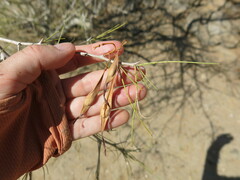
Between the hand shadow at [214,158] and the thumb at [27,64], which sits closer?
the thumb at [27,64]

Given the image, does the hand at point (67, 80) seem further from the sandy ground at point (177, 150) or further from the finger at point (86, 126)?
the sandy ground at point (177, 150)

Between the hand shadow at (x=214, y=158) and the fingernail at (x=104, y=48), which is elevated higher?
the fingernail at (x=104, y=48)

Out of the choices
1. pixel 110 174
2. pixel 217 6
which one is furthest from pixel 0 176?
pixel 217 6

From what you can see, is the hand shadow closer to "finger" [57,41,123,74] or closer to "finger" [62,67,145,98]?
"finger" [62,67,145,98]

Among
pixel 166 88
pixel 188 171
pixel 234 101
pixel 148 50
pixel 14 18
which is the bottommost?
pixel 188 171

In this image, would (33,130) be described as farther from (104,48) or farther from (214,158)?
(214,158)

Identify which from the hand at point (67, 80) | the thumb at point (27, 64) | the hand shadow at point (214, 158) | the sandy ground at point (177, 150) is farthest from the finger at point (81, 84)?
the hand shadow at point (214, 158)

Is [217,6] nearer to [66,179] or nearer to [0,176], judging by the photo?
[66,179]
